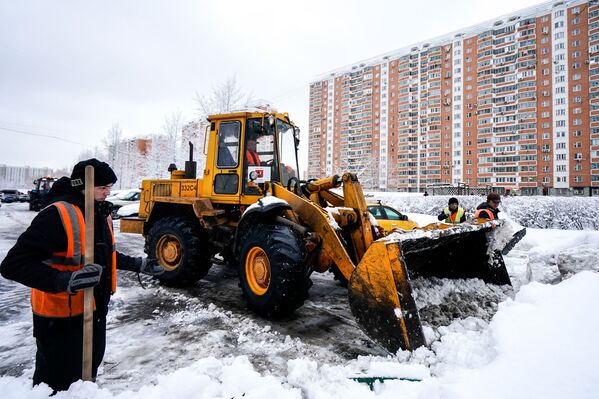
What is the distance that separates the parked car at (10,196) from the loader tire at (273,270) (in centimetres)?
4318

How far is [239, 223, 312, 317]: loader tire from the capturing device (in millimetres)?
3592

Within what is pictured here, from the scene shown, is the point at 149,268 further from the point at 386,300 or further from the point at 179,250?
the point at 179,250

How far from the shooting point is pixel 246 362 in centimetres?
268

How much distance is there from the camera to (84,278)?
190 centimetres

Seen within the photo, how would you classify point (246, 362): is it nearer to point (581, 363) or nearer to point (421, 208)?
point (581, 363)

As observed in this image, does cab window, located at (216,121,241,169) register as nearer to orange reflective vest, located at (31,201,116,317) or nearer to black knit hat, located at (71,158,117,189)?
black knit hat, located at (71,158,117,189)

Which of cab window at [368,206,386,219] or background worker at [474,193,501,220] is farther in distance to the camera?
cab window at [368,206,386,219]

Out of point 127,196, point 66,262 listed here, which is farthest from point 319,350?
point 127,196

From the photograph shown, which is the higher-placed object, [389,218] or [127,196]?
[127,196]

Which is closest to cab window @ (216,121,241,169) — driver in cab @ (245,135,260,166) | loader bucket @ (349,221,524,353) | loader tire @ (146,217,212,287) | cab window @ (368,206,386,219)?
driver in cab @ (245,135,260,166)

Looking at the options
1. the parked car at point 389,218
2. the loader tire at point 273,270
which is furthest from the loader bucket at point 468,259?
the parked car at point 389,218

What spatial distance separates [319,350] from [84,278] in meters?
2.20

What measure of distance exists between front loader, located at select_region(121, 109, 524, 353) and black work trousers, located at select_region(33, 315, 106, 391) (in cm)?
194

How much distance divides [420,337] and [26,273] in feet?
9.05
